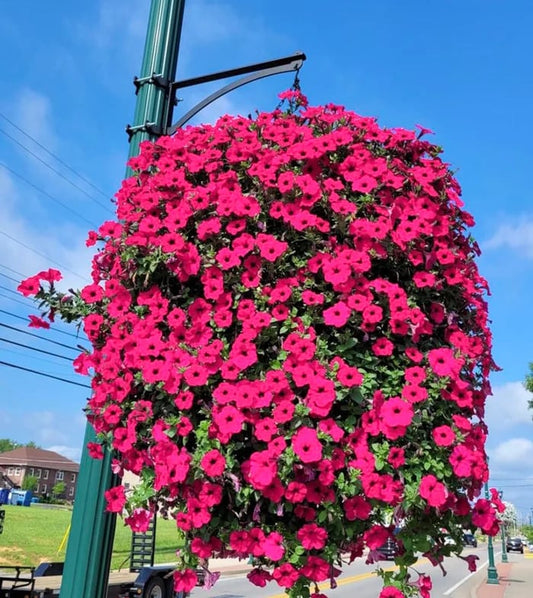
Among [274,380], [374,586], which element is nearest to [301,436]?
[274,380]

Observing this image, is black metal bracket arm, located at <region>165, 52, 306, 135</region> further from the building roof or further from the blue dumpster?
the building roof

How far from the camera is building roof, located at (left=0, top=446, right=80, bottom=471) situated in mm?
95188

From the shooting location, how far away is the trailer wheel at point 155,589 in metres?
10.3

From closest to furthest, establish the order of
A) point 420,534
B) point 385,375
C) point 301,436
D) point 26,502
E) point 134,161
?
point 301,436
point 420,534
point 385,375
point 134,161
point 26,502

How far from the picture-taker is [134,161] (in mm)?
3109

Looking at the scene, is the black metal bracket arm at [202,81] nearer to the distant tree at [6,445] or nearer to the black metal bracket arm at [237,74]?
the black metal bracket arm at [237,74]

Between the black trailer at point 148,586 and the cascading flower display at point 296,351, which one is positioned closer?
the cascading flower display at point 296,351

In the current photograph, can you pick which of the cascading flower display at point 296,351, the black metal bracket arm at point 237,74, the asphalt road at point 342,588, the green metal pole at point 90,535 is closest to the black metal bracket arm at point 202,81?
the black metal bracket arm at point 237,74

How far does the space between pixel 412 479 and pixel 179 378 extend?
93 cm

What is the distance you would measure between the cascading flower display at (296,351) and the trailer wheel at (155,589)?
8850 mm

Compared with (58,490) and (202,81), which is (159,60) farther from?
(58,490)

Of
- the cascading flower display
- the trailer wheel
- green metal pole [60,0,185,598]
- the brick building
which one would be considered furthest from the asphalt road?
the brick building

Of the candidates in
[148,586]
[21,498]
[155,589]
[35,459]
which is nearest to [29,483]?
[35,459]

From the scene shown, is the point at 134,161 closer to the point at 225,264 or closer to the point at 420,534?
the point at 225,264
